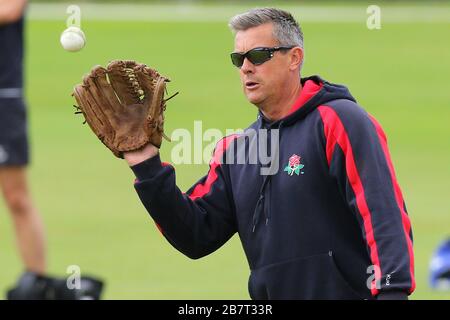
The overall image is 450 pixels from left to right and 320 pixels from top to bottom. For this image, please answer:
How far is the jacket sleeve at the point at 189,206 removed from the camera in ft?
17.5

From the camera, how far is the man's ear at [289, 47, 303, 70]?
5438 millimetres

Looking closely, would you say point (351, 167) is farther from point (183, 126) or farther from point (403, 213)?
point (183, 126)

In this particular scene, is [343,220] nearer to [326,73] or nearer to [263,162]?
[263,162]

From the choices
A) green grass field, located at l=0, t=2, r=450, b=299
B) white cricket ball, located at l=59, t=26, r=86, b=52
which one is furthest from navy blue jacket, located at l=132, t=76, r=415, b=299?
green grass field, located at l=0, t=2, r=450, b=299

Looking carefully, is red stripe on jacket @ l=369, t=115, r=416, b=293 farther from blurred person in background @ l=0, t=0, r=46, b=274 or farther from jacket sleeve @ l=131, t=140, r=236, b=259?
blurred person in background @ l=0, t=0, r=46, b=274

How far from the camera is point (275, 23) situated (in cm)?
541

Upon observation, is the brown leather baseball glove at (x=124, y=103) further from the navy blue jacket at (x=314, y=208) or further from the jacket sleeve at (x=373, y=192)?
the jacket sleeve at (x=373, y=192)

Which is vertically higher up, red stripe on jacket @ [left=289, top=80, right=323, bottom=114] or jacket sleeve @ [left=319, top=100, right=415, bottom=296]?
red stripe on jacket @ [left=289, top=80, right=323, bottom=114]

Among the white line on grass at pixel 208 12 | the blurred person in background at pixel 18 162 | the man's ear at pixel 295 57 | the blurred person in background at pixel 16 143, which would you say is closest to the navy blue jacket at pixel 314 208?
the man's ear at pixel 295 57

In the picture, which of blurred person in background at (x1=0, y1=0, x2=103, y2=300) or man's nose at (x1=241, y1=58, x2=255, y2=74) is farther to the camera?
blurred person in background at (x1=0, y1=0, x2=103, y2=300)

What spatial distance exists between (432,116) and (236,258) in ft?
32.4

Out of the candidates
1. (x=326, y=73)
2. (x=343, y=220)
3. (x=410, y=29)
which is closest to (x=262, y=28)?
(x=343, y=220)

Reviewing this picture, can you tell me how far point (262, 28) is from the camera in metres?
5.39

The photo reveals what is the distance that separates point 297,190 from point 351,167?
33cm
